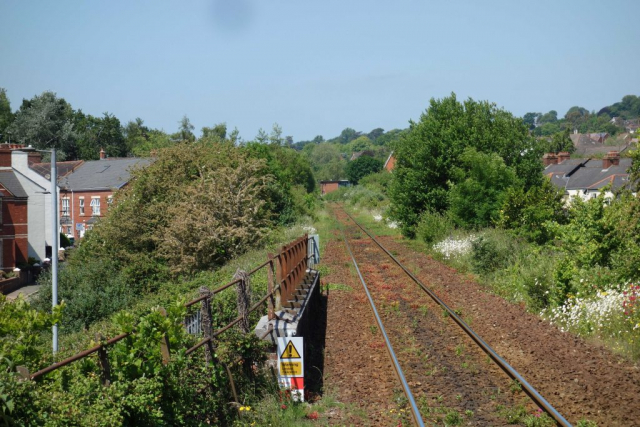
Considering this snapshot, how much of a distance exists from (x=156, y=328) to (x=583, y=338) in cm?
810

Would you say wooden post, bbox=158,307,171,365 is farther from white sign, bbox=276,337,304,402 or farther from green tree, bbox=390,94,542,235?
green tree, bbox=390,94,542,235

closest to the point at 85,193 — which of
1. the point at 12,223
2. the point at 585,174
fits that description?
the point at 12,223

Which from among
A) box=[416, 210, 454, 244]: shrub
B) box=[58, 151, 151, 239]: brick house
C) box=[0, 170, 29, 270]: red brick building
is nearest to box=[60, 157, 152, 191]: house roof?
box=[58, 151, 151, 239]: brick house

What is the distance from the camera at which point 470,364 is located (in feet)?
31.9

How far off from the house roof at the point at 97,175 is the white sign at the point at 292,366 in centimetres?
4660

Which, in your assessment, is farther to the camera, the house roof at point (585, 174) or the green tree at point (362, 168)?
the green tree at point (362, 168)

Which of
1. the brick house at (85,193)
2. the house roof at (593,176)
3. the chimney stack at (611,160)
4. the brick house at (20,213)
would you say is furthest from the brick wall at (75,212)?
the chimney stack at (611,160)

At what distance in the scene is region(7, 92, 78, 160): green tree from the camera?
292ft

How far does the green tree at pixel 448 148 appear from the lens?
28734 mm

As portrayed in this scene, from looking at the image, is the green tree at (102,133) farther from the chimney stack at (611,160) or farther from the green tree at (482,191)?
the green tree at (482,191)

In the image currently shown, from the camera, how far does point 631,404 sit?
7473mm

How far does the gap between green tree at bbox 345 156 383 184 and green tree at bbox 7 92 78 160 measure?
159 feet

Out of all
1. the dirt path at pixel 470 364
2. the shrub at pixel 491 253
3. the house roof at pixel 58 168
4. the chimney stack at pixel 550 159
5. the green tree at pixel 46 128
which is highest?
the green tree at pixel 46 128

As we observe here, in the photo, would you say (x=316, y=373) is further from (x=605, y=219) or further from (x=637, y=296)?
(x=605, y=219)
